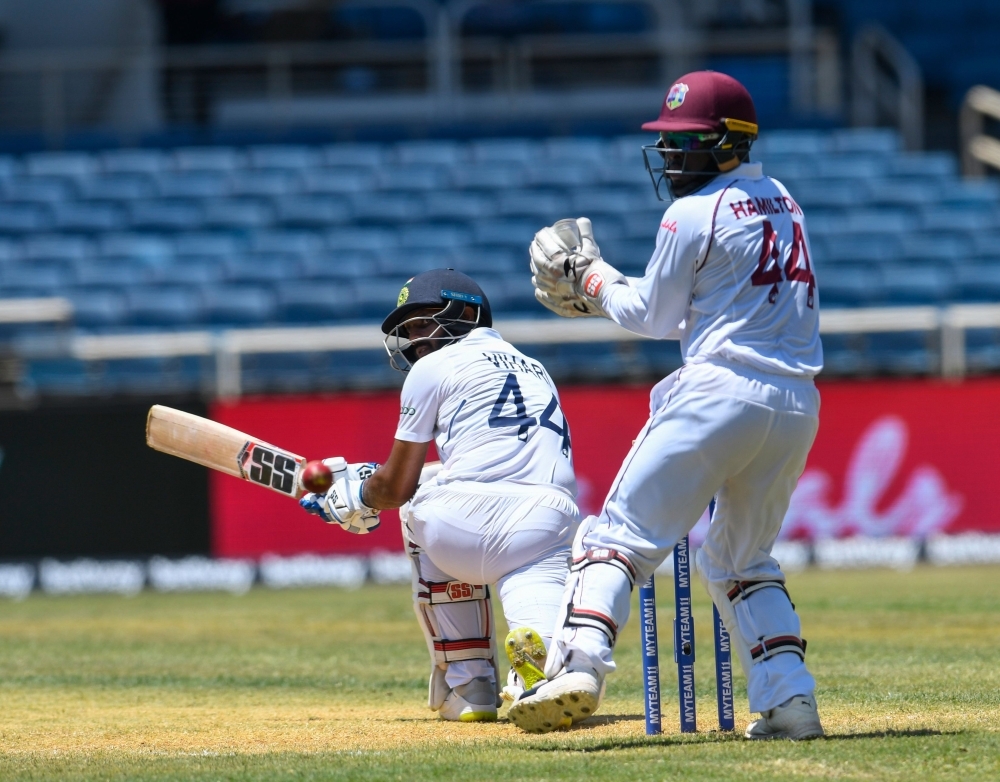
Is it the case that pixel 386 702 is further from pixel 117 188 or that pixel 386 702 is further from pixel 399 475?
pixel 117 188

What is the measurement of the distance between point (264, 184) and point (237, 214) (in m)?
0.63

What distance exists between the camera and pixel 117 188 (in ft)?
59.8

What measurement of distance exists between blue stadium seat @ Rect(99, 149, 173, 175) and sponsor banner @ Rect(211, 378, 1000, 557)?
6.01 metres

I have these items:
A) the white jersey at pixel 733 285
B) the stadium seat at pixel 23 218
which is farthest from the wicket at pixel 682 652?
the stadium seat at pixel 23 218

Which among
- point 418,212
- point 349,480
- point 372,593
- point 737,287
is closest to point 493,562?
point 349,480

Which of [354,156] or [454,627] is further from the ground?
[354,156]

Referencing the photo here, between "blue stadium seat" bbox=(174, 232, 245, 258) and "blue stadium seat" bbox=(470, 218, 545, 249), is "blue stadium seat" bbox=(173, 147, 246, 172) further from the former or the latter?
"blue stadium seat" bbox=(470, 218, 545, 249)

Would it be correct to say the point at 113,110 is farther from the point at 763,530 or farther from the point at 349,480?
the point at 763,530

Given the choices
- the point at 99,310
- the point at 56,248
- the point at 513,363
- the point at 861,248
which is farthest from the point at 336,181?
the point at 513,363

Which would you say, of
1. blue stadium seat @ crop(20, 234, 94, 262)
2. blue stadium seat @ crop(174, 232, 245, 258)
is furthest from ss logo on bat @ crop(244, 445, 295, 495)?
blue stadium seat @ crop(20, 234, 94, 262)

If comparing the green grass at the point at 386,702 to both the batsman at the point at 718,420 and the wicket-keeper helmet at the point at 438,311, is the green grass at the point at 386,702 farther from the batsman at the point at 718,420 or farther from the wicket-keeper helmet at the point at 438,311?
the wicket-keeper helmet at the point at 438,311

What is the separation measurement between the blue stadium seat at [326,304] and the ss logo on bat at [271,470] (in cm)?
990

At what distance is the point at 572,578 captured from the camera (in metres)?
4.97

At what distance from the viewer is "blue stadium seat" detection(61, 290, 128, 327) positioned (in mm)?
16164
